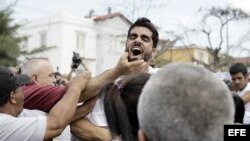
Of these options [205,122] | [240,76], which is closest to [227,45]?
[240,76]

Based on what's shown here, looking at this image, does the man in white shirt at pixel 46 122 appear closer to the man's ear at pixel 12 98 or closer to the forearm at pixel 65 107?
the forearm at pixel 65 107

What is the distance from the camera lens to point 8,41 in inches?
824

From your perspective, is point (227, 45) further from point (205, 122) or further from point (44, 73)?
point (205, 122)

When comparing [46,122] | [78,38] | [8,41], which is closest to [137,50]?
[46,122]

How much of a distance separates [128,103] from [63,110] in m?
0.80

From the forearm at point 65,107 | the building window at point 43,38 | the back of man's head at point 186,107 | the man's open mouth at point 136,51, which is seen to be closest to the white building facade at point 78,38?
the building window at point 43,38

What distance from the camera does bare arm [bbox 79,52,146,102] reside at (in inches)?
105

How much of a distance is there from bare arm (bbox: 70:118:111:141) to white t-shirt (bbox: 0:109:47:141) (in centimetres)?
21

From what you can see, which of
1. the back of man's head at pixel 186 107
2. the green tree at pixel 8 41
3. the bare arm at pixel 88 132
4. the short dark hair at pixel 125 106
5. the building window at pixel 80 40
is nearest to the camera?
the back of man's head at pixel 186 107

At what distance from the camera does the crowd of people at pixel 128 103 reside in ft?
4.53

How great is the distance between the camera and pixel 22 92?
2932 mm

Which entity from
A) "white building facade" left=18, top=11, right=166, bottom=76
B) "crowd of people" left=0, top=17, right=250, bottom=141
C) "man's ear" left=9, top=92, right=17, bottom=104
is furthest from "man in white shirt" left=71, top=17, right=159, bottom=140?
"white building facade" left=18, top=11, right=166, bottom=76

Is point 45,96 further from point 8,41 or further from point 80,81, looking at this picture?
point 8,41

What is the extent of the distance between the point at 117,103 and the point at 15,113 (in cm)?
115
